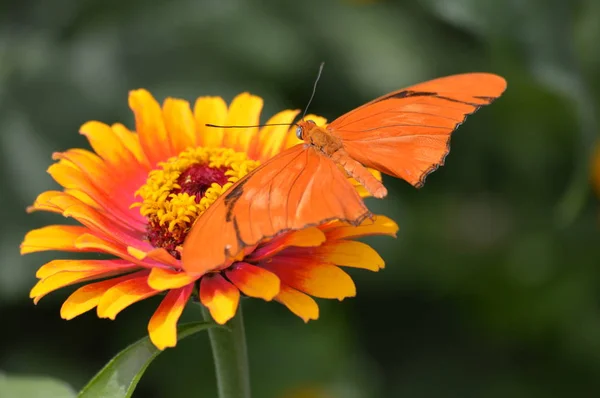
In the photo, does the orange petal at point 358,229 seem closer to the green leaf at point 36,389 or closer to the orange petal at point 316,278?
the orange petal at point 316,278

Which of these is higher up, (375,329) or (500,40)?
(500,40)

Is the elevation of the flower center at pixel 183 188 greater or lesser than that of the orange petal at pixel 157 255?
greater

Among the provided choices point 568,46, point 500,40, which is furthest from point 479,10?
point 568,46

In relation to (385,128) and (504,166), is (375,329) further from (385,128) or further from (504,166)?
(385,128)

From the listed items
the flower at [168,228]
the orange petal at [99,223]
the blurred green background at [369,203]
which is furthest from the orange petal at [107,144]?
the blurred green background at [369,203]

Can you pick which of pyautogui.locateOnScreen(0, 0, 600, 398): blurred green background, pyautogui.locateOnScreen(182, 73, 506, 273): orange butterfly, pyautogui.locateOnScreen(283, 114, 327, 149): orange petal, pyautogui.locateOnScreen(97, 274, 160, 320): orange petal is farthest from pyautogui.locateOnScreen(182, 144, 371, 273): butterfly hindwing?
pyautogui.locateOnScreen(0, 0, 600, 398): blurred green background

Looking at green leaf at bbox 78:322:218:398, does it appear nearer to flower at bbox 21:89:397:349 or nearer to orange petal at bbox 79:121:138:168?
flower at bbox 21:89:397:349
